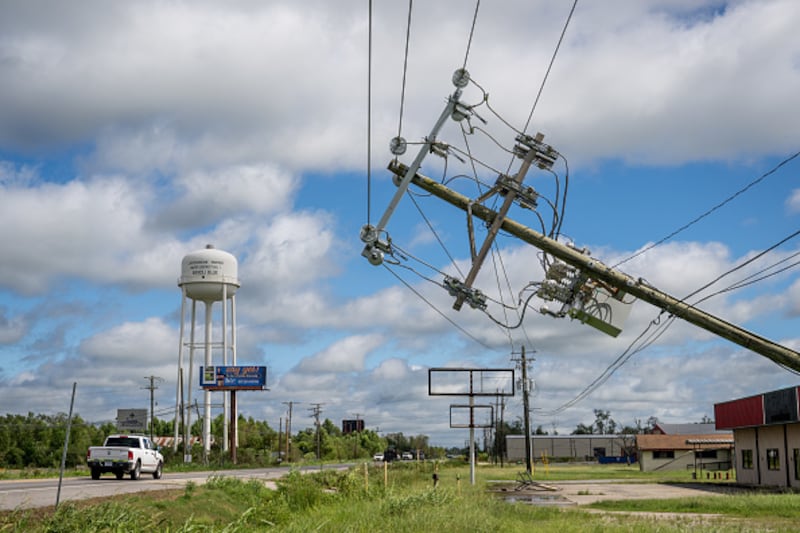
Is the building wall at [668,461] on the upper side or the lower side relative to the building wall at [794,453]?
lower

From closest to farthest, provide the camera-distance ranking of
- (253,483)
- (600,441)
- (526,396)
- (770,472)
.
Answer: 1. (253,483)
2. (770,472)
3. (526,396)
4. (600,441)

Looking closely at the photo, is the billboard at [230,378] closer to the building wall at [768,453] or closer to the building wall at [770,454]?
the building wall at [770,454]

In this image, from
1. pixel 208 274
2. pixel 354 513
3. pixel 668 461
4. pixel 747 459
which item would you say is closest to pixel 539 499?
pixel 354 513

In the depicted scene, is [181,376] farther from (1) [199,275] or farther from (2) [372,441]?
(2) [372,441]

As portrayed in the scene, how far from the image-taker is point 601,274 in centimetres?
1878

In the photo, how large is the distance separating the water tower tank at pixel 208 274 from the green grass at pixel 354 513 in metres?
40.2

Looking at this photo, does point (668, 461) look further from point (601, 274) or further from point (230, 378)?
point (601, 274)

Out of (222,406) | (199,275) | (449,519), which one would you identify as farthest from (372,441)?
(449,519)

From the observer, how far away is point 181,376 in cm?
7331

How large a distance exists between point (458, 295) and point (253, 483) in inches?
632

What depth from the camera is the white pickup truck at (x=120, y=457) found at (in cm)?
3400

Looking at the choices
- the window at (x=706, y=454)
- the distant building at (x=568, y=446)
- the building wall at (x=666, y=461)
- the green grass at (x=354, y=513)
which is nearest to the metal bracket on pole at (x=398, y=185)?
the green grass at (x=354, y=513)

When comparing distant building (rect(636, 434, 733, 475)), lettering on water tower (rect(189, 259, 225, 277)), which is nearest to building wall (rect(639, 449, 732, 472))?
distant building (rect(636, 434, 733, 475))

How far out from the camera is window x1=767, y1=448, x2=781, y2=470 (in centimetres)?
4410
